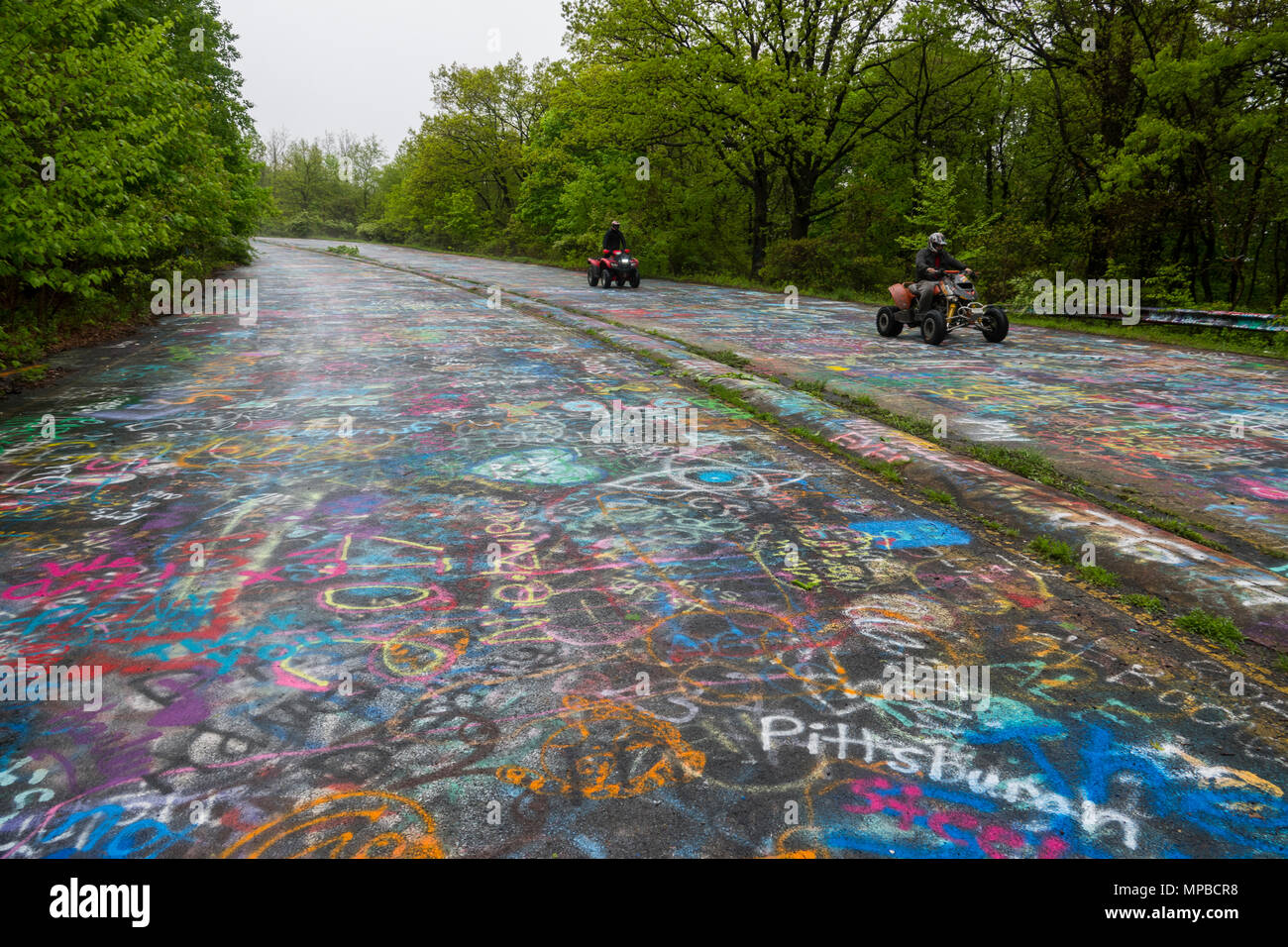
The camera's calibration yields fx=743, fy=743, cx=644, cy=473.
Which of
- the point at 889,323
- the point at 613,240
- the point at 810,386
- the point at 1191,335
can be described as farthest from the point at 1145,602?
the point at 613,240

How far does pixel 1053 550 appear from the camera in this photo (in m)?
4.79

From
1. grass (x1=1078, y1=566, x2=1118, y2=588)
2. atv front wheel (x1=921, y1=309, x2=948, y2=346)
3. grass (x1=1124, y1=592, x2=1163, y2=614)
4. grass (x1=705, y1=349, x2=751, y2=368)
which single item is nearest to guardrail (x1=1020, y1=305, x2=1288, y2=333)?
atv front wheel (x1=921, y1=309, x2=948, y2=346)

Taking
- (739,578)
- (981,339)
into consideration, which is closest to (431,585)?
(739,578)

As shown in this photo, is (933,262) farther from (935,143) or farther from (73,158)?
(935,143)

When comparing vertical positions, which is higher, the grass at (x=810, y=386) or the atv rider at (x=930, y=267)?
the atv rider at (x=930, y=267)

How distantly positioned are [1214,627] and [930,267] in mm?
10220

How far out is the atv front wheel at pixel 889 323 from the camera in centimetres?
1359

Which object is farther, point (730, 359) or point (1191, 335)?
point (1191, 335)

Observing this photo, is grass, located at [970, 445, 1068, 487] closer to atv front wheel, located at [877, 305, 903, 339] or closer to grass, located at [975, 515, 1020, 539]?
grass, located at [975, 515, 1020, 539]

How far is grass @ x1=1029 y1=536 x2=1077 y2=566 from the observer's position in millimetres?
4715

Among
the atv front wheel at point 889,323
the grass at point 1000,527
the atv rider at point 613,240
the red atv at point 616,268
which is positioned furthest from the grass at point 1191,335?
the atv rider at point 613,240

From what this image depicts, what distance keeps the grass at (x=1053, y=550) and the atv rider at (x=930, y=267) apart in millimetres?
8911

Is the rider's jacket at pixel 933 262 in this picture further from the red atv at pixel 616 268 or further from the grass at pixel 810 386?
the red atv at pixel 616 268
